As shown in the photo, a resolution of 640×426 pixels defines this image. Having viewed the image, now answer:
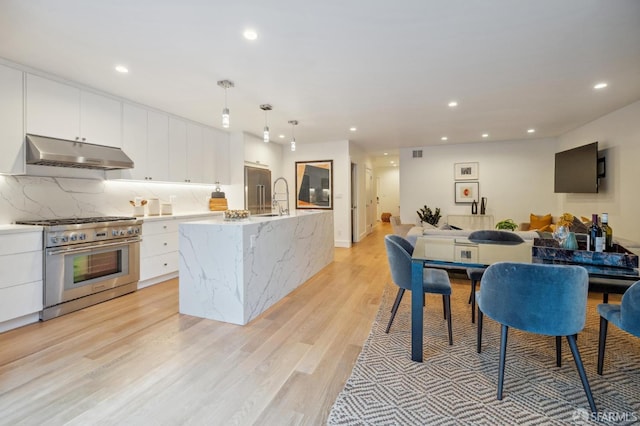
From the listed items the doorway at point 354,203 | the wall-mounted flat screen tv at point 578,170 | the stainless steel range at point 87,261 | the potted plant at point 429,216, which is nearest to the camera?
the stainless steel range at point 87,261

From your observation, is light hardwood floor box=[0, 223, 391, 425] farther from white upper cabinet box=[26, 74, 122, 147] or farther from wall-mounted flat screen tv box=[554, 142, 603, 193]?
wall-mounted flat screen tv box=[554, 142, 603, 193]

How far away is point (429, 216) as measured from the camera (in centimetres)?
745

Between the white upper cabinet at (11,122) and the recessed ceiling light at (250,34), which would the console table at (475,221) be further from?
the white upper cabinet at (11,122)

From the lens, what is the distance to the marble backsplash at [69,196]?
311 cm

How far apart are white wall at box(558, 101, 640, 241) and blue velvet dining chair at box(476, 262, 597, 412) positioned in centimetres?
394

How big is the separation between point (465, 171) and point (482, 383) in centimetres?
645

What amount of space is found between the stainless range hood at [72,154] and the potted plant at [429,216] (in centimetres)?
636

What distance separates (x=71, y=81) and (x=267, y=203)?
3.91m

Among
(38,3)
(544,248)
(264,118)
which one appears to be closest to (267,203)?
(264,118)

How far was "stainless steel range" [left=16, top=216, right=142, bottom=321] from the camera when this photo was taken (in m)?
2.89

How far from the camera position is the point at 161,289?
12.6 feet

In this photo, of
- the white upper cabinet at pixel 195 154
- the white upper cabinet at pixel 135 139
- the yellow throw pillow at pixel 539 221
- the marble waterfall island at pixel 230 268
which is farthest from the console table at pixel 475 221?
the white upper cabinet at pixel 135 139

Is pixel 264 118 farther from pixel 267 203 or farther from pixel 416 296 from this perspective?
pixel 416 296

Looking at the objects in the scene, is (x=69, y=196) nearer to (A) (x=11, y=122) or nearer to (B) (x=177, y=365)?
(A) (x=11, y=122)
